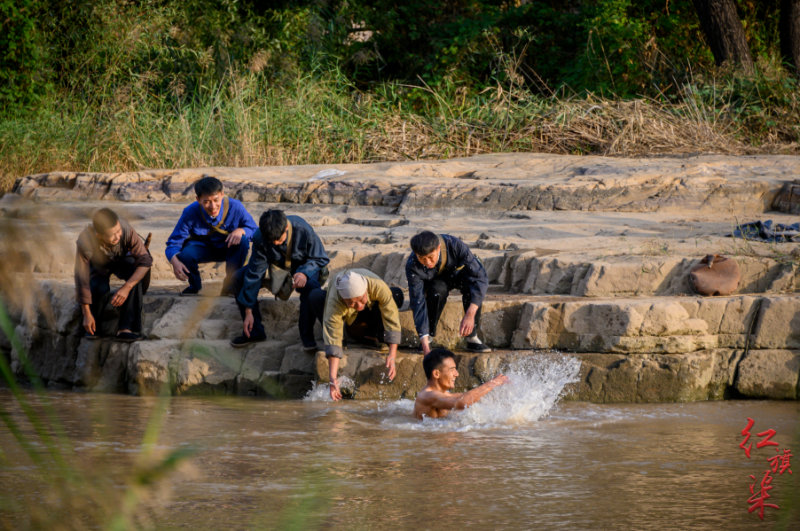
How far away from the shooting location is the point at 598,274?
262 inches

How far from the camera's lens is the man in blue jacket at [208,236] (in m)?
6.84

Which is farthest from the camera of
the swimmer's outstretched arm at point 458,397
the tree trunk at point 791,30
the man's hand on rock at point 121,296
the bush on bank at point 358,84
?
the tree trunk at point 791,30

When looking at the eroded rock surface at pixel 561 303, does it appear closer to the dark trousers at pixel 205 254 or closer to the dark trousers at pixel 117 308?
the dark trousers at pixel 117 308

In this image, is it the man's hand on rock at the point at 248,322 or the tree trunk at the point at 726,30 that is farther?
the tree trunk at the point at 726,30

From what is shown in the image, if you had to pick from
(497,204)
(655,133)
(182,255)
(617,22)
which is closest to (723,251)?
(497,204)

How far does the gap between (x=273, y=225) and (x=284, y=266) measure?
1.36 ft

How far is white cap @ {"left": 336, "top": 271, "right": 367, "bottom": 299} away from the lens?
586 cm

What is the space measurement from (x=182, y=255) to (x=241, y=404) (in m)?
1.39

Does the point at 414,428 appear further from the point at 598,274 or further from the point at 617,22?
the point at 617,22

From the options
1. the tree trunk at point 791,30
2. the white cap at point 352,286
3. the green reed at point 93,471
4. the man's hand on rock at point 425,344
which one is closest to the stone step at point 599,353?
the man's hand on rock at point 425,344

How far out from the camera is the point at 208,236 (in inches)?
276

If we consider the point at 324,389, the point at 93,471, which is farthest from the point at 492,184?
the point at 93,471

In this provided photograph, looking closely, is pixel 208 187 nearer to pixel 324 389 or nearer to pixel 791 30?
pixel 324 389

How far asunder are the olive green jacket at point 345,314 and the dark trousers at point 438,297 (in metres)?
0.29
